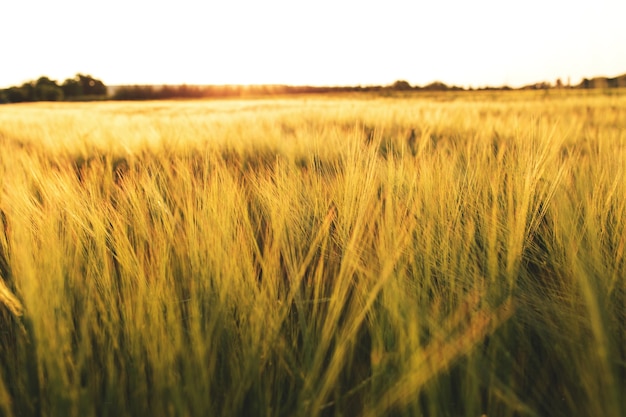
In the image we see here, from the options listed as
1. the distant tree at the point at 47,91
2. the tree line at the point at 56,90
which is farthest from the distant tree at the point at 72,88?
the distant tree at the point at 47,91

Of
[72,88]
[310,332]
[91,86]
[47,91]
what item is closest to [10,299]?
[310,332]

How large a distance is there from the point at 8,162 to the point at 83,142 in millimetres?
941

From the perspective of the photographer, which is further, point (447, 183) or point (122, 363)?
point (447, 183)

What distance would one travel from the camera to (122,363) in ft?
1.78

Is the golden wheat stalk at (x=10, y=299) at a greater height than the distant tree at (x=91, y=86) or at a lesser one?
lesser

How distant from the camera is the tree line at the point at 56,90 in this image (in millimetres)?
28766

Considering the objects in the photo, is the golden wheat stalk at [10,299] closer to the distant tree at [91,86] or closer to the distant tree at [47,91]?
the distant tree at [47,91]

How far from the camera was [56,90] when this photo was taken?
3000cm

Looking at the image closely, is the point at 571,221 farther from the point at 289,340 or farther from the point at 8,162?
the point at 8,162

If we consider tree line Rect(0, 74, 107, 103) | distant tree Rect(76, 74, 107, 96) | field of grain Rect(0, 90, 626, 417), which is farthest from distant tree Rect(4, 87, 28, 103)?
field of grain Rect(0, 90, 626, 417)

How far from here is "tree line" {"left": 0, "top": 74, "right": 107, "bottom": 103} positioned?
94.4 feet

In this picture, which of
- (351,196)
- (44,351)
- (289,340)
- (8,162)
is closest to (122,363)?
(44,351)

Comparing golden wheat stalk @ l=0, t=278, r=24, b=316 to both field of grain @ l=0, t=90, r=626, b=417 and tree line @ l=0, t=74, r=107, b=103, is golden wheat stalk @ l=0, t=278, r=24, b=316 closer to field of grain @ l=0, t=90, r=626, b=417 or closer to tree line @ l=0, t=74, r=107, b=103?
field of grain @ l=0, t=90, r=626, b=417

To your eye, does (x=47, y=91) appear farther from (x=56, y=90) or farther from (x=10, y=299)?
(x=10, y=299)
